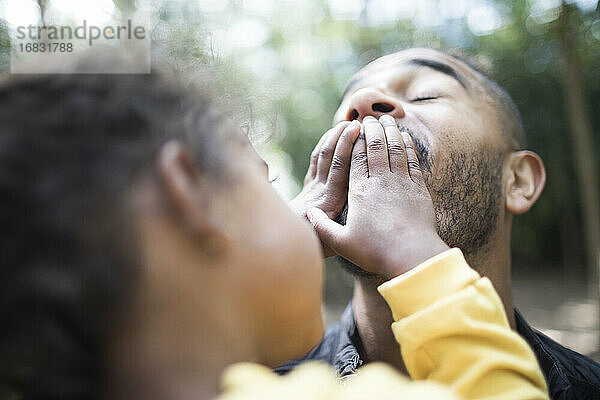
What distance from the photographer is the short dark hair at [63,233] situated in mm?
760

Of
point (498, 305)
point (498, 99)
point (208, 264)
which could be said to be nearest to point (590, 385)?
point (498, 305)

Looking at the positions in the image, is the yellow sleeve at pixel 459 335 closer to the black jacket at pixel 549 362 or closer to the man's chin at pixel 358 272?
the man's chin at pixel 358 272

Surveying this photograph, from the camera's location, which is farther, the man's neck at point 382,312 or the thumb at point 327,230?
the man's neck at point 382,312

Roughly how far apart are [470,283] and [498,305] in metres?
0.07

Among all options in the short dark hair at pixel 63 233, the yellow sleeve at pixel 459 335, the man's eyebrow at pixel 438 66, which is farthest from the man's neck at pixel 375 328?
the short dark hair at pixel 63 233

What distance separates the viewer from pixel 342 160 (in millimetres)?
1636

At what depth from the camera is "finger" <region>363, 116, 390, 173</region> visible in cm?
150

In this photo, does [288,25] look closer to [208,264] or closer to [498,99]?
[498,99]

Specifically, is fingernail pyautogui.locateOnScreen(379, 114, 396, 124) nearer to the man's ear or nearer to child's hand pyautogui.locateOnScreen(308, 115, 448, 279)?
child's hand pyautogui.locateOnScreen(308, 115, 448, 279)

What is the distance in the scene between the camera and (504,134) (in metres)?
2.15

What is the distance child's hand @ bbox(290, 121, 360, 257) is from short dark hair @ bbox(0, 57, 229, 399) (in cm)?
83

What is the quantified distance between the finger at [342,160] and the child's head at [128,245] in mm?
689

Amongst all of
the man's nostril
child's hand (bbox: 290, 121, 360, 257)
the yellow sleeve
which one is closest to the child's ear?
the yellow sleeve
